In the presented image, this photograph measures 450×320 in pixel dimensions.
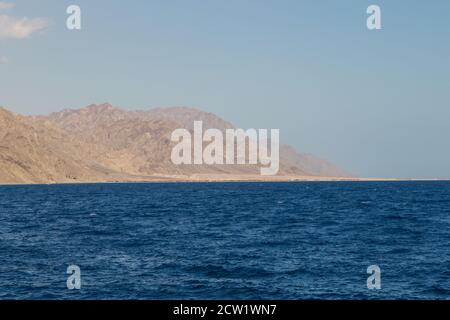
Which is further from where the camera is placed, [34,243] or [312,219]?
[312,219]

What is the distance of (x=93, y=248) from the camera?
52.0 metres

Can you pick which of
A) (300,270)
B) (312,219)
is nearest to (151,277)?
(300,270)

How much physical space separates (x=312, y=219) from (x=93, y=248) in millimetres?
42601

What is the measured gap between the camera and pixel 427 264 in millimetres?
43344

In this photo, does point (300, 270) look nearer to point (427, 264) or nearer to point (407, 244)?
point (427, 264)
